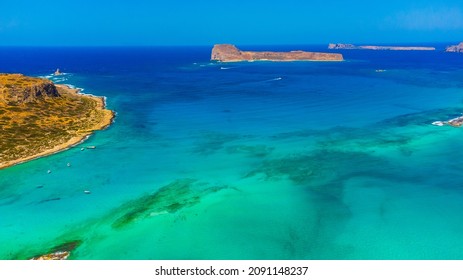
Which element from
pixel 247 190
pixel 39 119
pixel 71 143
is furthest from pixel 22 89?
pixel 247 190

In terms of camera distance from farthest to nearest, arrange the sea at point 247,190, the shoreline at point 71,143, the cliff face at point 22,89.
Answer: the cliff face at point 22,89, the shoreline at point 71,143, the sea at point 247,190

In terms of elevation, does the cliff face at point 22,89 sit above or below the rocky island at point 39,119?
above

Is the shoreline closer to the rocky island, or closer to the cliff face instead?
the rocky island

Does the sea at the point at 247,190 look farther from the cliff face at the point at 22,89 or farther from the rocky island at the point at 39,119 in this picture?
the cliff face at the point at 22,89

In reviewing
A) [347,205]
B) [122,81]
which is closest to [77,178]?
[347,205]

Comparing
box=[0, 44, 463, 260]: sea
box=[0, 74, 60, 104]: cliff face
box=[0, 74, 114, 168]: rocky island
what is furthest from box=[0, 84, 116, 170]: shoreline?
box=[0, 74, 60, 104]: cliff face

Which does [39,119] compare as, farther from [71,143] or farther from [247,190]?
[247,190]

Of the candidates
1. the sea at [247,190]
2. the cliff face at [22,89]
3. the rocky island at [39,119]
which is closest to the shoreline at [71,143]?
the rocky island at [39,119]
